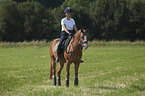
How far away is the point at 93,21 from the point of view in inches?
3017

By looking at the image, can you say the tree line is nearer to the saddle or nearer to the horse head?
the saddle

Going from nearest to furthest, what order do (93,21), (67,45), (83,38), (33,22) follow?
(83,38) < (67,45) < (33,22) < (93,21)

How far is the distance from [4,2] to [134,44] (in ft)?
130

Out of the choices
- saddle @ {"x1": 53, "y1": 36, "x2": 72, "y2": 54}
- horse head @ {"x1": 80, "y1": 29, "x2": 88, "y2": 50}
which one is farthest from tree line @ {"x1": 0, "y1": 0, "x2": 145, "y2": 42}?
horse head @ {"x1": 80, "y1": 29, "x2": 88, "y2": 50}

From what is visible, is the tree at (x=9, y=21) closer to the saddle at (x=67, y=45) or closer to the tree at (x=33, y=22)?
the tree at (x=33, y=22)

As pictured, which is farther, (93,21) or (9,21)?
(93,21)

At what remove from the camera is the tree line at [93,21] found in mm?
69750

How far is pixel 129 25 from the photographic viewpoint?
244 ft

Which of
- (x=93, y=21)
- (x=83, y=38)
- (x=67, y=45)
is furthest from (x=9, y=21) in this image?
(x=83, y=38)

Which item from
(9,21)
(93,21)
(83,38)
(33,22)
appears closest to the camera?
(83,38)

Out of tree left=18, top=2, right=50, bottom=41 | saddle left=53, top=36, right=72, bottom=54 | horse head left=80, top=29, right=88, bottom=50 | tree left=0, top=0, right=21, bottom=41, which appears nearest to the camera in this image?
horse head left=80, top=29, right=88, bottom=50

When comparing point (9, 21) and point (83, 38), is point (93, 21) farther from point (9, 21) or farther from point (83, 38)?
point (83, 38)

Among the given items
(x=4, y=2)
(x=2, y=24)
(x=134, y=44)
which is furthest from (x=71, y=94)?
(x=4, y=2)

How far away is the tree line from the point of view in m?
69.8
